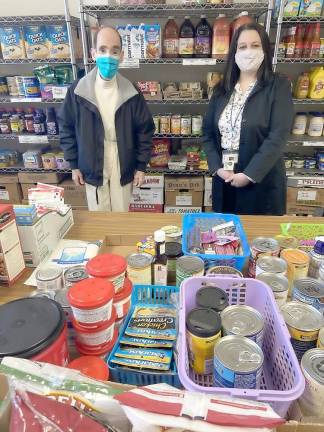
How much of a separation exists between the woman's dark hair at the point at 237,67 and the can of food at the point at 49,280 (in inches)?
53.8

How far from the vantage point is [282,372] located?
63cm

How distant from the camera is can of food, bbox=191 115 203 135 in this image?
2.87m

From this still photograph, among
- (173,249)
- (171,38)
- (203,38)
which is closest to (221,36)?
(203,38)

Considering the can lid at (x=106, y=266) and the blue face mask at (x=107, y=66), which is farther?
the blue face mask at (x=107, y=66)

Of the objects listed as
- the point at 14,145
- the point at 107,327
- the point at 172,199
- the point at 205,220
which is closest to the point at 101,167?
the point at 205,220

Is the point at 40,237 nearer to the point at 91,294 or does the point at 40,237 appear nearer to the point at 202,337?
the point at 91,294

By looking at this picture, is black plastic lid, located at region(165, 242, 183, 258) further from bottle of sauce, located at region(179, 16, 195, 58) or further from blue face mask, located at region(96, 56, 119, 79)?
bottle of sauce, located at region(179, 16, 195, 58)

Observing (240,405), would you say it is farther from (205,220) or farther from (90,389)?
(205,220)

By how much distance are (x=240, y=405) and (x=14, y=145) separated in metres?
3.59

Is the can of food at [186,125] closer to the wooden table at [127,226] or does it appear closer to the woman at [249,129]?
the woman at [249,129]

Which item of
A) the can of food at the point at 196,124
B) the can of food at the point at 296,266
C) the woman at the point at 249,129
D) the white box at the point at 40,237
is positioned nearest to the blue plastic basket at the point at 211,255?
the can of food at the point at 296,266

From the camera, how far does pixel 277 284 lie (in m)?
0.79

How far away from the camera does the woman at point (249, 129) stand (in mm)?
1691

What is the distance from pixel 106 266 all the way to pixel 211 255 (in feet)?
1.05
